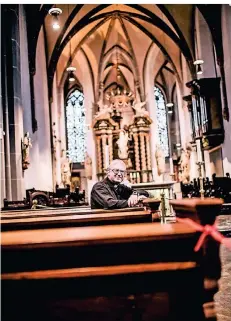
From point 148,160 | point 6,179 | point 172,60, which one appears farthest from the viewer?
point 148,160

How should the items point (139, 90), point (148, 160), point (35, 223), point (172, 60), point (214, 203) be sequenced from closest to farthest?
point (214, 203) → point (35, 223) → point (172, 60) → point (148, 160) → point (139, 90)

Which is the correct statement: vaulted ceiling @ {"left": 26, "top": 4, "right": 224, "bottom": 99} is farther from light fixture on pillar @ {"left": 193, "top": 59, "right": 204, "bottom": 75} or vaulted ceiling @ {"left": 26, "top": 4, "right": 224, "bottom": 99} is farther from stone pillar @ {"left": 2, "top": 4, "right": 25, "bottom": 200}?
stone pillar @ {"left": 2, "top": 4, "right": 25, "bottom": 200}

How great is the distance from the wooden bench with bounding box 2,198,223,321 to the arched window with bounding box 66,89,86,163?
82.5 feet

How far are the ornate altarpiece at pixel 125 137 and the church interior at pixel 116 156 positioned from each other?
0.23ft

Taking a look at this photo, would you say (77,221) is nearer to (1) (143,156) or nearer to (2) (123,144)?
(2) (123,144)

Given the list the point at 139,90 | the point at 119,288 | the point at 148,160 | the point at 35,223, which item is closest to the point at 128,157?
the point at 148,160

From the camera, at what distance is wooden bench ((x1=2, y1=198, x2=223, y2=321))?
2008mm

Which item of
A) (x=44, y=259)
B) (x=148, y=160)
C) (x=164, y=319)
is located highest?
(x=148, y=160)

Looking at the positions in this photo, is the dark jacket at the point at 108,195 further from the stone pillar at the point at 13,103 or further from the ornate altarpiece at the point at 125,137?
the ornate altarpiece at the point at 125,137

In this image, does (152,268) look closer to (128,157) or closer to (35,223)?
(35,223)

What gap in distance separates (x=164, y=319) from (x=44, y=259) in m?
0.72

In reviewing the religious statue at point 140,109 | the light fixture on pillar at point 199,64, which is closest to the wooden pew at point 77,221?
the light fixture on pillar at point 199,64

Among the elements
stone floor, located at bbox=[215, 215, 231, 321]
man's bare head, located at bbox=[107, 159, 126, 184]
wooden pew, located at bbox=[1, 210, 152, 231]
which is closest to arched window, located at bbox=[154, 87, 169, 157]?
stone floor, located at bbox=[215, 215, 231, 321]

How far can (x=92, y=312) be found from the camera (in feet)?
6.86
